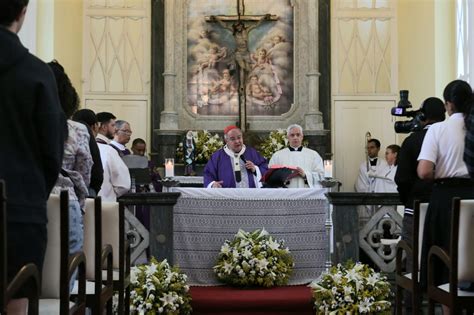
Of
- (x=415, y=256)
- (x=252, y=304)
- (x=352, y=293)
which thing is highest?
(x=415, y=256)

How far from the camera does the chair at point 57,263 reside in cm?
338

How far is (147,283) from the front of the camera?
6062 millimetres

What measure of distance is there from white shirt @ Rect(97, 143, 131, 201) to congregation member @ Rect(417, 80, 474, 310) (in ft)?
10.2

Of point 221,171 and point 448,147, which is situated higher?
point 448,147

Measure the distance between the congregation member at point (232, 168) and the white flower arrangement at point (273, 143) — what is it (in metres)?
3.38

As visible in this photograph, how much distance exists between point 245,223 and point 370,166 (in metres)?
5.56

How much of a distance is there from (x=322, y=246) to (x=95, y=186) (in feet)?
9.67

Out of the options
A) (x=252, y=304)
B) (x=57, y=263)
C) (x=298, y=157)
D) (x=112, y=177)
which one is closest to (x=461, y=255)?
(x=57, y=263)

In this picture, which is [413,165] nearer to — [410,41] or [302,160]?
[302,160]

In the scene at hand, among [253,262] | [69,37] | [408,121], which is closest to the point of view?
[253,262]

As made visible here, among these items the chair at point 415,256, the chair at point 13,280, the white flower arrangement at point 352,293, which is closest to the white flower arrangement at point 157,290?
the white flower arrangement at point 352,293

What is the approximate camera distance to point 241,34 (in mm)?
12750

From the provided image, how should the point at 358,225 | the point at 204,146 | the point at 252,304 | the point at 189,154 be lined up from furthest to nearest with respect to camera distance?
1. the point at 204,146
2. the point at 189,154
3. the point at 358,225
4. the point at 252,304

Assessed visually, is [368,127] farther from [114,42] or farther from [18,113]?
[18,113]
